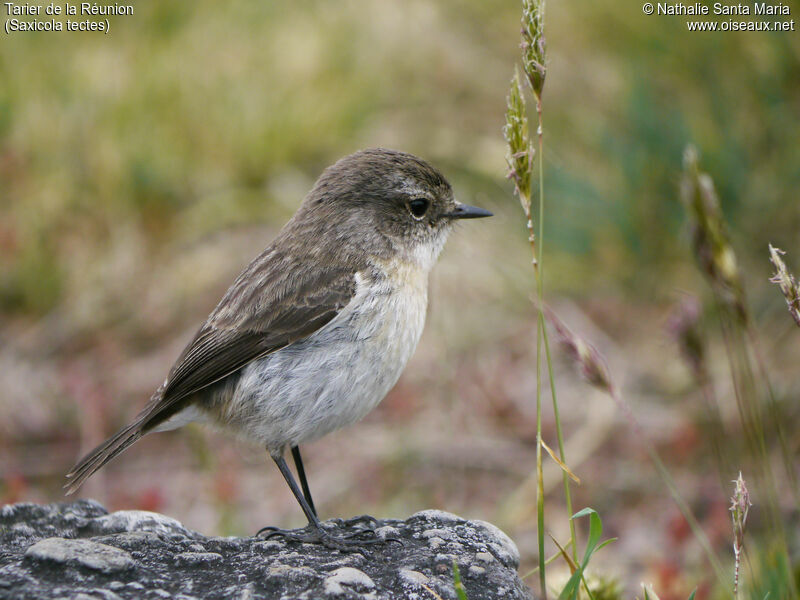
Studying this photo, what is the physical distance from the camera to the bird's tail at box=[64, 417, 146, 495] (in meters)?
4.00

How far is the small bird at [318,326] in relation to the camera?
12.9ft

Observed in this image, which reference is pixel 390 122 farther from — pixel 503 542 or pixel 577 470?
pixel 503 542

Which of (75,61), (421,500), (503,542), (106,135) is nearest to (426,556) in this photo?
(503,542)

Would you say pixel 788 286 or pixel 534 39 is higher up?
pixel 534 39

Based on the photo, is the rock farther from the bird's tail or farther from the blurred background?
the blurred background

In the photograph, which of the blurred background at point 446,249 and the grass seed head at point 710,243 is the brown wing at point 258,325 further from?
the grass seed head at point 710,243

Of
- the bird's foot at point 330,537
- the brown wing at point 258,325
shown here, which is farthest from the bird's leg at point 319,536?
the brown wing at point 258,325

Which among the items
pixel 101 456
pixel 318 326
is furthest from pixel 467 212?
pixel 101 456

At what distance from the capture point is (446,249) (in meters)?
6.90

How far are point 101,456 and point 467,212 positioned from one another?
2.00m

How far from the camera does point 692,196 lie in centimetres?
254

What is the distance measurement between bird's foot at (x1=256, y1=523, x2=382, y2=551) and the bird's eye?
1566mm

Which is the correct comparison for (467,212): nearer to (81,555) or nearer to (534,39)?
(534,39)

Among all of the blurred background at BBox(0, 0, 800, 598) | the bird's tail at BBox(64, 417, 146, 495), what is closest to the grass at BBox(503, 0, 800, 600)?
the bird's tail at BBox(64, 417, 146, 495)
